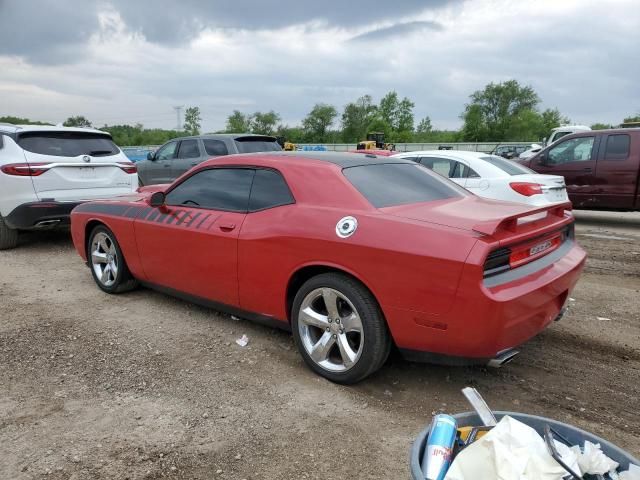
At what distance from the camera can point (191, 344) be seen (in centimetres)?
397

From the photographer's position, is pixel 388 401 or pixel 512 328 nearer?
pixel 512 328

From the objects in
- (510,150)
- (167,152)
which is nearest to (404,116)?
(510,150)

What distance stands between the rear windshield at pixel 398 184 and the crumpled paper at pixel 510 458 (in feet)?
6.32

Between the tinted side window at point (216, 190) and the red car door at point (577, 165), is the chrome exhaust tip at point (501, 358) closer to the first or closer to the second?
the tinted side window at point (216, 190)

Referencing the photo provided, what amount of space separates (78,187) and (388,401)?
19.4ft

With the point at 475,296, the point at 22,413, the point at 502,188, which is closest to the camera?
the point at 475,296

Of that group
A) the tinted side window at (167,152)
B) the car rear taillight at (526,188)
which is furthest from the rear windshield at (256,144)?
the car rear taillight at (526,188)

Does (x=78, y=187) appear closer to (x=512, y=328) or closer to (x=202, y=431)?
(x=202, y=431)

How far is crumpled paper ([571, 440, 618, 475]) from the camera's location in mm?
1500

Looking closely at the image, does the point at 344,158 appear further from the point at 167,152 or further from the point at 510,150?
the point at 510,150

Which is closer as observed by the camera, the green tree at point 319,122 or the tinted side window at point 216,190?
the tinted side window at point 216,190

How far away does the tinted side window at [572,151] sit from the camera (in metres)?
9.93

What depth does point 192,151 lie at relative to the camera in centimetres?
1124

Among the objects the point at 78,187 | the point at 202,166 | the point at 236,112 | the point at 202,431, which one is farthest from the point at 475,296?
the point at 236,112
